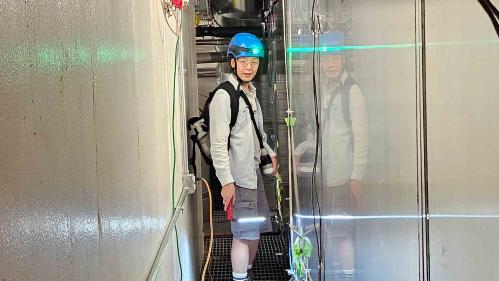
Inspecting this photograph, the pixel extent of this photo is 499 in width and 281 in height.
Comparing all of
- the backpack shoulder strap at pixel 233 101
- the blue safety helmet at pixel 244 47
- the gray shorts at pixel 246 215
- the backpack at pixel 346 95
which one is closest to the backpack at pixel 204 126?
the backpack shoulder strap at pixel 233 101

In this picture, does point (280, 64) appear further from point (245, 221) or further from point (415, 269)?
point (415, 269)

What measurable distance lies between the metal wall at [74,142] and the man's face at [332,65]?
0.71m

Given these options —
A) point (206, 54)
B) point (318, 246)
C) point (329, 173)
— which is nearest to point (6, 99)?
point (329, 173)

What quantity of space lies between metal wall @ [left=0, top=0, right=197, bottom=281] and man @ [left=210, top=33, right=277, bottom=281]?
1375mm

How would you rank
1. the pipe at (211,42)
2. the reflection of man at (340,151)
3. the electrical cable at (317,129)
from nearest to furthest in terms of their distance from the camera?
the reflection of man at (340,151)
the electrical cable at (317,129)
the pipe at (211,42)

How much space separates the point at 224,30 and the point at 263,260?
7.78 ft

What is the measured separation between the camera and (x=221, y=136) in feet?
9.66

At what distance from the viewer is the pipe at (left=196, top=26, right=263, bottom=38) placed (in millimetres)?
4844

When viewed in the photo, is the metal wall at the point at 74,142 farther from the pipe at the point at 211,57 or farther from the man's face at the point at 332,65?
the pipe at the point at 211,57

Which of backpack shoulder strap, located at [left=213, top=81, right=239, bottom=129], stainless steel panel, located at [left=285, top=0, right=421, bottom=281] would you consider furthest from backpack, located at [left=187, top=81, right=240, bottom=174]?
stainless steel panel, located at [left=285, top=0, right=421, bottom=281]

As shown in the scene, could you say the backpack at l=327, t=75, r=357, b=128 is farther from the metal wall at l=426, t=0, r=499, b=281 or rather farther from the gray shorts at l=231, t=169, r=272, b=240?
the gray shorts at l=231, t=169, r=272, b=240

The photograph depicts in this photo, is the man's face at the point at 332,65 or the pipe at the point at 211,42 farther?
the pipe at the point at 211,42

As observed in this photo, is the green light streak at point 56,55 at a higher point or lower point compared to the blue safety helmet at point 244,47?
lower

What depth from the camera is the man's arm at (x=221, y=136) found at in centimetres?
295
